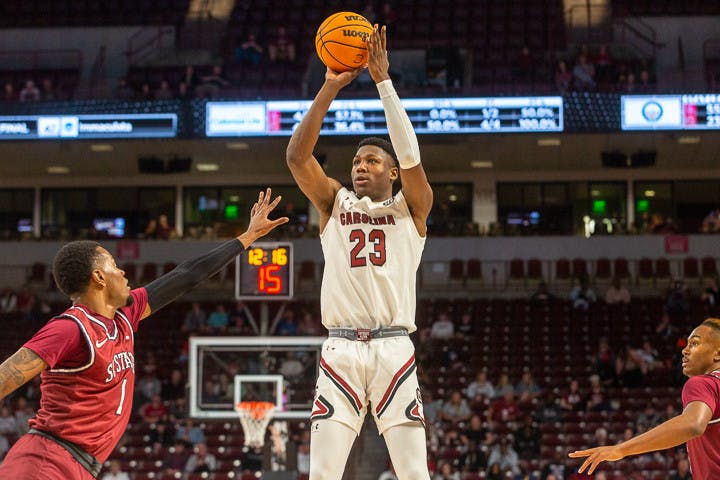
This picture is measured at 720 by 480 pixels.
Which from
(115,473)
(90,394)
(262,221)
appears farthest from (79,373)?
(115,473)

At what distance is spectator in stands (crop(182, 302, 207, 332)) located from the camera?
23544 millimetres

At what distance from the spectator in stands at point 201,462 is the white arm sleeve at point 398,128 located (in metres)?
13.1

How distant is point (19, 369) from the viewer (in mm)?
4578

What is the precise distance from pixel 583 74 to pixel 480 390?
7358mm

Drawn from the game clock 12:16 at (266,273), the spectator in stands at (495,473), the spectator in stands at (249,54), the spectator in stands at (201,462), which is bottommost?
the spectator in stands at (495,473)

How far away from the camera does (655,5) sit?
27.5 meters

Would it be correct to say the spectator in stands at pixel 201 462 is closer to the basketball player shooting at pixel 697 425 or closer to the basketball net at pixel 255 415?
the basketball net at pixel 255 415

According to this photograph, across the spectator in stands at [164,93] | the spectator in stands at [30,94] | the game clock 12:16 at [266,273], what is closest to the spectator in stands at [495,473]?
the game clock 12:16 at [266,273]

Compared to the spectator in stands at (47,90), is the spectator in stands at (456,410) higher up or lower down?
lower down

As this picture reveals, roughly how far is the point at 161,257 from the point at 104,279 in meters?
22.0

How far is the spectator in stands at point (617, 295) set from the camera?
79.5 feet

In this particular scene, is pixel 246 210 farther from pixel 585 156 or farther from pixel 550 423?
pixel 550 423

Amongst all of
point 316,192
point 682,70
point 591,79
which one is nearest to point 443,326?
point 591,79

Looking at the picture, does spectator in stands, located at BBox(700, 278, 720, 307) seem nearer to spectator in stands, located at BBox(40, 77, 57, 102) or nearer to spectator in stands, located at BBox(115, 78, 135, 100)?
spectator in stands, located at BBox(115, 78, 135, 100)
